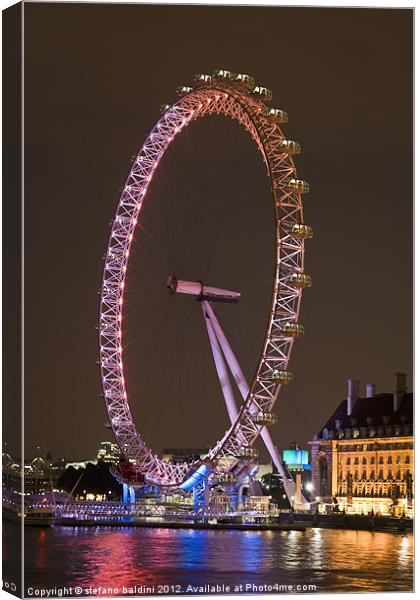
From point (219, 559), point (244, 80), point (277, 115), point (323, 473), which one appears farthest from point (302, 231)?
point (323, 473)

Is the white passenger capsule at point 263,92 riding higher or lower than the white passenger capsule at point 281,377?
higher

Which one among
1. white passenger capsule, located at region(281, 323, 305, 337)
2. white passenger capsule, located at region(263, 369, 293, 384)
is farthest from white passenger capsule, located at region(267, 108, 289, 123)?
white passenger capsule, located at region(263, 369, 293, 384)

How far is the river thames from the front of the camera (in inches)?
688

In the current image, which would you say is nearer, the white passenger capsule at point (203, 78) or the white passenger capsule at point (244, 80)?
the white passenger capsule at point (244, 80)

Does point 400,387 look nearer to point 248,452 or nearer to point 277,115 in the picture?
point 248,452

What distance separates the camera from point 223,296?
3238cm

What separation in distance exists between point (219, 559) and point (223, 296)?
1057cm

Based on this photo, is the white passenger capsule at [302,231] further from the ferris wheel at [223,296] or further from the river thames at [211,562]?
the river thames at [211,562]

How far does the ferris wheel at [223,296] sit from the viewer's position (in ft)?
94.1

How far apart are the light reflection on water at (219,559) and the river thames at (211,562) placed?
12mm

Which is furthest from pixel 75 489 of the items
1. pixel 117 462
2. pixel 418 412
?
pixel 418 412

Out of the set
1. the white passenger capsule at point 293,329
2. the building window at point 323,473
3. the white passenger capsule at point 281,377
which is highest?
the white passenger capsule at point 293,329

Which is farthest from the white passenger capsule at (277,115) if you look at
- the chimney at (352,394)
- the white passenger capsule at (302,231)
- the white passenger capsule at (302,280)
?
the chimney at (352,394)

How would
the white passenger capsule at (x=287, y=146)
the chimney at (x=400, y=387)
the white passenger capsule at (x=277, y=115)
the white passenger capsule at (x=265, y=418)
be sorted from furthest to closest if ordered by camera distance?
the chimney at (x=400, y=387) < the white passenger capsule at (x=265, y=418) < the white passenger capsule at (x=287, y=146) < the white passenger capsule at (x=277, y=115)
